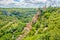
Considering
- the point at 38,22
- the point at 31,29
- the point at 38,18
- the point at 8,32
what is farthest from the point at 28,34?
the point at 8,32

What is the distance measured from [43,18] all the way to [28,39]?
45.8ft

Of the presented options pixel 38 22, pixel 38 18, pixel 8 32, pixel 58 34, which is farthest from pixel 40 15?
pixel 8 32

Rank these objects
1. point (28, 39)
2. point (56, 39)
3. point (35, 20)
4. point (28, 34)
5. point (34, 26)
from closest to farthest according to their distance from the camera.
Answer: point (56, 39), point (28, 39), point (28, 34), point (34, 26), point (35, 20)

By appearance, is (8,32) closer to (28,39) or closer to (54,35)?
(28,39)

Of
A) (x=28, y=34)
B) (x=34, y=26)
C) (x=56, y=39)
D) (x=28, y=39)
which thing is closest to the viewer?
(x=56, y=39)

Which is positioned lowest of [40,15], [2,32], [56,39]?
[2,32]

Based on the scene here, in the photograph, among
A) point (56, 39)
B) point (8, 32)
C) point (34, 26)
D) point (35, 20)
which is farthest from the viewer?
point (8, 32)

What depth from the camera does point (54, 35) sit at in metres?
27.2

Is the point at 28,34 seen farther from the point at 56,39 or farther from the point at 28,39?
the point at 56,39

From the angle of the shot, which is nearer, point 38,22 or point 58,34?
point 58,34

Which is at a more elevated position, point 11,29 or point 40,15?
point 40,15

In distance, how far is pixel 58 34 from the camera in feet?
90.6

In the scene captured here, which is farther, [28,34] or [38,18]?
[38,18]

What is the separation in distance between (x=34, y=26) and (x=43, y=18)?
16.8ft
